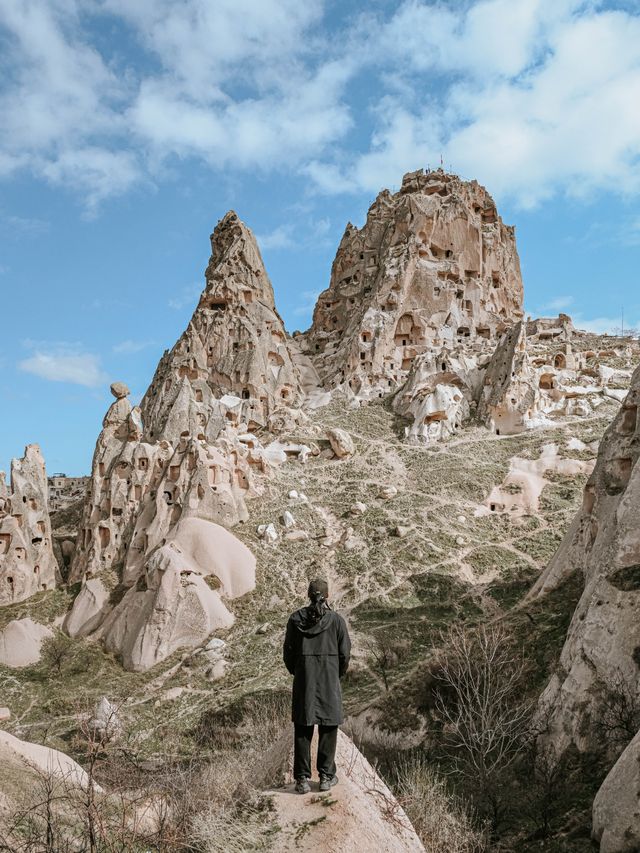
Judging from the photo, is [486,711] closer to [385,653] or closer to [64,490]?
[385,653]

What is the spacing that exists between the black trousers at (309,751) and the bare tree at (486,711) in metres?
4.43

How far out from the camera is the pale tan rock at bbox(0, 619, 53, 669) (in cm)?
3416

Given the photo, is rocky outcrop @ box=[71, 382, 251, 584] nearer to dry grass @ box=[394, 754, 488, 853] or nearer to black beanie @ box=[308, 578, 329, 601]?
dry grass @ box=[394, 754, 488, 853]

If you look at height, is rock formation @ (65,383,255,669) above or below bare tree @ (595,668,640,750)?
above

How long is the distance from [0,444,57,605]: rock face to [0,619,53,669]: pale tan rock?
14.4 ft

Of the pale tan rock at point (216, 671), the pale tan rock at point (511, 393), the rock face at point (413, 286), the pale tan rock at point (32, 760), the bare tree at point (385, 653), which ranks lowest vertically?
the pale tan rock at point (216, 671)

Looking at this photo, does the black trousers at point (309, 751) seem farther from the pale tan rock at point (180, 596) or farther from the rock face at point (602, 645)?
the pale tan rock at point (180, 596)

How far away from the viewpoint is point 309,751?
25.4ft

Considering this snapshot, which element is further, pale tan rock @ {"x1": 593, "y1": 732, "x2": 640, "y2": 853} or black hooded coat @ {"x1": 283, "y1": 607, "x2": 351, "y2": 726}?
pale tan rock @ {"x1": 593, "y1": 732, "x2": 640, "y2": 853}

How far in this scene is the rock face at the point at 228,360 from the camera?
55.6 metres

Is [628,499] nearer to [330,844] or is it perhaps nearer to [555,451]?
[330,844]

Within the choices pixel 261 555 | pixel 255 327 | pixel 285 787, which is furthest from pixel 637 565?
pixel 255 327

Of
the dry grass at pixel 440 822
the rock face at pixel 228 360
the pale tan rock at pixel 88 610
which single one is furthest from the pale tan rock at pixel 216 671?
the rock face at pixel 228 360

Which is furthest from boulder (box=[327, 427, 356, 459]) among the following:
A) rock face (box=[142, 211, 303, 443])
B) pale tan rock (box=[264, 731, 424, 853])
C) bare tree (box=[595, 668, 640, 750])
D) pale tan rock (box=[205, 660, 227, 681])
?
pale tan rock (box=[264, 731, 424, 853])
